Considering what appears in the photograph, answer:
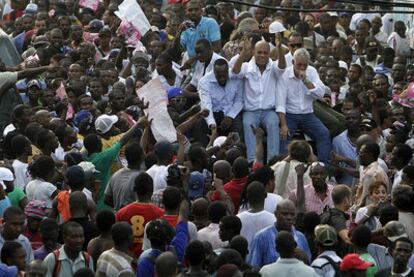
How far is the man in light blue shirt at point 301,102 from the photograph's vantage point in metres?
21.4

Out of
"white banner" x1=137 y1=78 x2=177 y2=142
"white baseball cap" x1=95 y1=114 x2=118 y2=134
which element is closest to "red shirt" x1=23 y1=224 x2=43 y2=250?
"white baseball cap" x1=95 y1=114 x2=118 y2=134

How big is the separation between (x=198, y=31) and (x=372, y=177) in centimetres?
605

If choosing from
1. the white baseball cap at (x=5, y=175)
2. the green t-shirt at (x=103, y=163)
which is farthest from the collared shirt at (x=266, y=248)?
the green t-shirt at (x=103, y=163)

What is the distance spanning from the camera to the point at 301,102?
21.5 meters

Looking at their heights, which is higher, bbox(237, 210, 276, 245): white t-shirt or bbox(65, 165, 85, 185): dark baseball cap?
bbox(65, 165, 85, 185): dark baseball cap

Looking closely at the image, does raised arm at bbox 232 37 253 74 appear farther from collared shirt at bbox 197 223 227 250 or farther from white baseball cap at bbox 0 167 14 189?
collared shirt at bbox 197 223 227 250

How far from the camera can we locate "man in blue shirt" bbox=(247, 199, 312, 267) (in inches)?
631

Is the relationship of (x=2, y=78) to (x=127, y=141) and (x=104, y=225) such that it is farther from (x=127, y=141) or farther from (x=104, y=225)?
(x=104, y=225)

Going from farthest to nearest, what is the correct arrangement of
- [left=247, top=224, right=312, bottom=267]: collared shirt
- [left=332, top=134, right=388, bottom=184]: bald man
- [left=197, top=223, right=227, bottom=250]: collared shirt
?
[left=332, top=134, right=388, bottom=184]: bald man
[left=197, top=223, right=227, bottom=250]: collared shirt
[left=247, top=224, right=312, bottom=267]: collared shirt

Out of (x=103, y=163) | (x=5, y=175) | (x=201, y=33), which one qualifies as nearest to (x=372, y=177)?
(x=103, y=163)

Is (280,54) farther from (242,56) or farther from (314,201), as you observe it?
(314,201)

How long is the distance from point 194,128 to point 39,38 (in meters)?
5.10

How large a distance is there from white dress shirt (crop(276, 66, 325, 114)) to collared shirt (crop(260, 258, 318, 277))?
21.1 feet

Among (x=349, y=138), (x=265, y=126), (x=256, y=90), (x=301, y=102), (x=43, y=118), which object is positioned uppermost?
(x=43, y=118)
